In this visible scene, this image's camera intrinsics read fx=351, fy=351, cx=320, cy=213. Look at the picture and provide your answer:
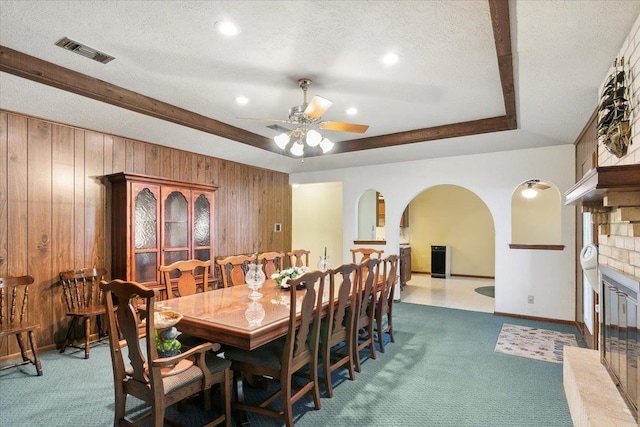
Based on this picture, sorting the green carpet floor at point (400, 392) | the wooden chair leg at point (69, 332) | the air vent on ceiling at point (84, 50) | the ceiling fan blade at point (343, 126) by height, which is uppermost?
the air vent on ceiling at point (84, 50)

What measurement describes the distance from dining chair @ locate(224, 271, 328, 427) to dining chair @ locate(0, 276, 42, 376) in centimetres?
202

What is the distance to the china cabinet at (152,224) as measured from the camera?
401 cm

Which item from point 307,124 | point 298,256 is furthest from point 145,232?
point 307,124

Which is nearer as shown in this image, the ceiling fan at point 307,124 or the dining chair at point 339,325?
the dining chair at point 339,325

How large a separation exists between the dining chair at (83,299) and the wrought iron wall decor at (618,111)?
453cm

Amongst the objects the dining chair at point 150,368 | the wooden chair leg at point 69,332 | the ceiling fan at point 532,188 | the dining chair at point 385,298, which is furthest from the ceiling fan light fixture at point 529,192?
the wooden chair leg at point 69,332

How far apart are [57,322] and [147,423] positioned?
2.18 metres

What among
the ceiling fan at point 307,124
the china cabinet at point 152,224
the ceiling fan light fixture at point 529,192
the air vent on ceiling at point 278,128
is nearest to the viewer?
the ceiling fan at point 307,124

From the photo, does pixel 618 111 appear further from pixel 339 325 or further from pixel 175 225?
pixel 175 225

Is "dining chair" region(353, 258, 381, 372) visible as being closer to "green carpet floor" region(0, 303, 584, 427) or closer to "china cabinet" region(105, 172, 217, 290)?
"green carpet floor" region(0, 303, 584, 427)

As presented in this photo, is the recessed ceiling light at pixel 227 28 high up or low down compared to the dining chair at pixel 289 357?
up

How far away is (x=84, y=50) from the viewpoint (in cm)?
258

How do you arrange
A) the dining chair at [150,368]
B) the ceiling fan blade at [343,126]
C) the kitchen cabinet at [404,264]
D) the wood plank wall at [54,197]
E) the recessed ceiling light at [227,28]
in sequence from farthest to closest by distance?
the kitchen cabinet at [404,264] < the wood plank wall at [54,197] < the ceiling fan blade at [343,126] < the recessed ceiling light at [227,28] < the dining chair at [150,368]

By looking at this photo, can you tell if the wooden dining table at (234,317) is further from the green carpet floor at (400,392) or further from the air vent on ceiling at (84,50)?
the air vent on ceiling at (84,50)
